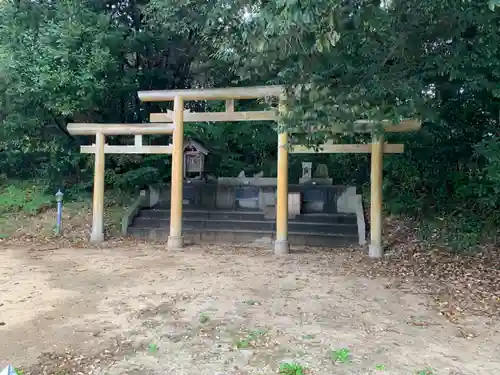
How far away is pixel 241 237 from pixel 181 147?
7.81 feet

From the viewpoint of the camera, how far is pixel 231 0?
15.2ft

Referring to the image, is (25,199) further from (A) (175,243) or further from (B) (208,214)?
(A) (175,243)

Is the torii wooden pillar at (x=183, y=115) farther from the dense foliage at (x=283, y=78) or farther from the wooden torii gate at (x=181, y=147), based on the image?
the dense foliage at (x=283, y=78)

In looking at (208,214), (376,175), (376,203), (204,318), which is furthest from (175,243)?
(204,318)

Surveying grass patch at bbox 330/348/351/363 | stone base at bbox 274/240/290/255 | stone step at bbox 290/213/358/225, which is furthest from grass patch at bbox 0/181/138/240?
grass patch at bbox 330/348/351/363

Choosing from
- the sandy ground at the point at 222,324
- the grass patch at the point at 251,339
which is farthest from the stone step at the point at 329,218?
the grass patch at the point at 251,339

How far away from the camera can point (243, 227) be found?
9.88m

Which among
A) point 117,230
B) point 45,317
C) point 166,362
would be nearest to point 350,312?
point 166,362

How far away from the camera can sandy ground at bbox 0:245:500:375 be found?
10.9ft

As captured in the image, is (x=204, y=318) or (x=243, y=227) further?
(x=243, y=227)

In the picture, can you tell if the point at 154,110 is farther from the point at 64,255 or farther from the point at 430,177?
the point at 430,177

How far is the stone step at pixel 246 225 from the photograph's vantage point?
937cm

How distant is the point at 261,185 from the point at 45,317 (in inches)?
277

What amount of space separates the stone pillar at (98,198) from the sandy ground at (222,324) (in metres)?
2.49
